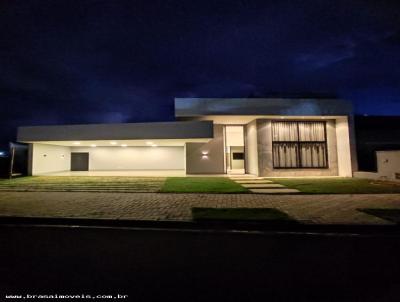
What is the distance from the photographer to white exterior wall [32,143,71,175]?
1964 centimetres

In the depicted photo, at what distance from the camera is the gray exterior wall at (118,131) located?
15.9 m

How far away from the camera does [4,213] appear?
21.4 ft

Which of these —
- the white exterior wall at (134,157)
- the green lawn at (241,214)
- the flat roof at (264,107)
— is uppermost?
the flat roof at (264,107)

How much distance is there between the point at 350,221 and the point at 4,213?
8.96 meters

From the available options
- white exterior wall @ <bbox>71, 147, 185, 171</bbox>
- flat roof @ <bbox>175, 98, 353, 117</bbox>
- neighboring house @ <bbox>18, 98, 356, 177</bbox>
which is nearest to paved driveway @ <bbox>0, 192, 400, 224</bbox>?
neighboring house @ <bbox>18, 98, 356, 177</bbox>

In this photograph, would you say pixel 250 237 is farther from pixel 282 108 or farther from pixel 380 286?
pixel 282 108

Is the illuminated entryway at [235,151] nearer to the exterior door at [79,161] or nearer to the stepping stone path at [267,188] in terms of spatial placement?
the stepping stone path at [267,188]

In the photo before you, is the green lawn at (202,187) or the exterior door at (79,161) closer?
the green lawn at (202,187)

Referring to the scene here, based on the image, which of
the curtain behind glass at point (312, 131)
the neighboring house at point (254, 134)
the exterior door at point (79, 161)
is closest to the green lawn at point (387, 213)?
the neighboring house at point (254, 134)

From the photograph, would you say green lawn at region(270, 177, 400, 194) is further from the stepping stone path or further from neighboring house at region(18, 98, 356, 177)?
neighboring house at region(18, 98, 356, 177)

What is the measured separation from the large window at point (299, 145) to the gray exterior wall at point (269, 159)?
1.29 feet

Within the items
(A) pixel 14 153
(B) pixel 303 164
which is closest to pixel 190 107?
(B) pixel 303 164

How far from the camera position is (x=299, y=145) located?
58.6 feet

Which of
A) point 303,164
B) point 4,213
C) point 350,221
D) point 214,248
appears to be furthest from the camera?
point 303,164
